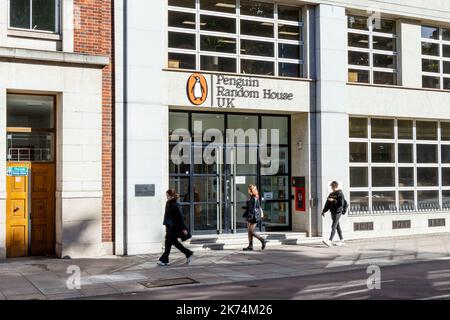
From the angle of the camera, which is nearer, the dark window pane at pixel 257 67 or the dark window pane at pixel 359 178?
the dark window pane at pixel 257 67

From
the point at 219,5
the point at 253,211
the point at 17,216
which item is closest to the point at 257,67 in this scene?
the point at 219,5

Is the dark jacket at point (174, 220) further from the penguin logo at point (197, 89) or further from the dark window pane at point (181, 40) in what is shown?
the dark window pane at point (181, 40)

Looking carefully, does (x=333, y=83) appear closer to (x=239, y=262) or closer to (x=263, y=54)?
(x=263, y=54)

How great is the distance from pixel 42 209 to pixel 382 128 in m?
11.6

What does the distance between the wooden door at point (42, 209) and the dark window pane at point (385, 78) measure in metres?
11.2

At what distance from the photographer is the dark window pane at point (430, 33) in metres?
21.2

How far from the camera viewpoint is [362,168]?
19.6m

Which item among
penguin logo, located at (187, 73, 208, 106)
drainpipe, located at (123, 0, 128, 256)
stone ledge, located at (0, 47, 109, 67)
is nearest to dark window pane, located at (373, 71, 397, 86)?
penguin logo, located at (187, 73, 208, 106)

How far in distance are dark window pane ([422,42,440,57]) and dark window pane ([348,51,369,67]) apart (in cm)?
270

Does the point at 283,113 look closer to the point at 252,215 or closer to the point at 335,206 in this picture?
the point at 335,206

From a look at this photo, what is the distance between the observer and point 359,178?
1958 cm

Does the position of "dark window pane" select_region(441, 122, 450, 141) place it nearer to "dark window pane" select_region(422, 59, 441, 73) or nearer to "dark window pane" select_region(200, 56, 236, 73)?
"dark window pane" select_region(422, 59, 441, 73)

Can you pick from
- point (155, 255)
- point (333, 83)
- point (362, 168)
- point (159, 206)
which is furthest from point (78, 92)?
point (362, 168)

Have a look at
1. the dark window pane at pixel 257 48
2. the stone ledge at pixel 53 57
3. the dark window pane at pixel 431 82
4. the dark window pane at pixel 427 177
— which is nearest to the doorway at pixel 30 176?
the stone ledge at pixel 53 57
